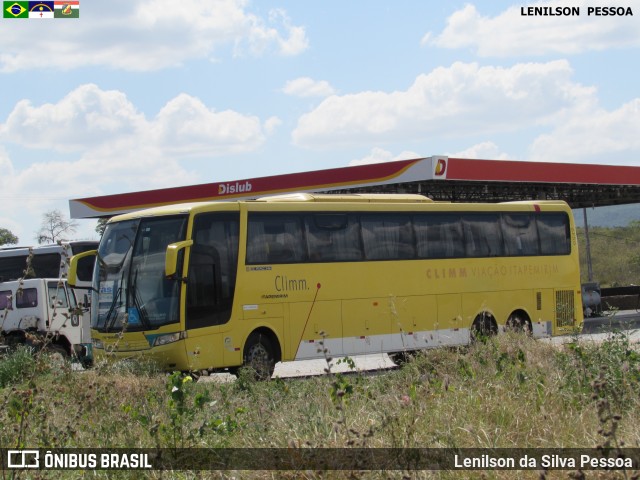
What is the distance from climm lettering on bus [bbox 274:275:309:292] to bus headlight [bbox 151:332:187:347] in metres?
2.28

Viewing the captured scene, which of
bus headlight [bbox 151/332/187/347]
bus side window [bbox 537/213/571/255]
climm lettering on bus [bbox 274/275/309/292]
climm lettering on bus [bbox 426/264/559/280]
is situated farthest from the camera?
bus side window [bbox 537/213/571/255]

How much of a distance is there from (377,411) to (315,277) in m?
10.1

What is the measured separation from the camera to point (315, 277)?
59.8ft

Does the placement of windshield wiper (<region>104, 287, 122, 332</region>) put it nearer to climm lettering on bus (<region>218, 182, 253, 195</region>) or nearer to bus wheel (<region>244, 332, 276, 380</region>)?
bus wheel (<region>244, 332, 276, 380</region>)

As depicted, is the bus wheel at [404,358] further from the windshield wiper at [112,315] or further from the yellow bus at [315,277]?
the windshield wiper at [112,315]

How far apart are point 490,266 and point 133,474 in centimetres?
1496

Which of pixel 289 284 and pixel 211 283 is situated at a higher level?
pixel 211 283

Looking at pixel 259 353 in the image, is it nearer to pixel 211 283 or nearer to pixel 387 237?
pixel 211 283

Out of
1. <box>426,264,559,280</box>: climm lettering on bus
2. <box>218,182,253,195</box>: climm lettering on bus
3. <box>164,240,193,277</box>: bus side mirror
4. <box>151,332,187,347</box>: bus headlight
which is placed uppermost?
<box>218,182,253,195</box>: climm lettering on bus

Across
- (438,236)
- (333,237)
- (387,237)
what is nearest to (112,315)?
(333,237)

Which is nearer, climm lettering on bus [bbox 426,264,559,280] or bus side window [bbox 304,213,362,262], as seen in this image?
bus side window [bbox 304,213,362,262]

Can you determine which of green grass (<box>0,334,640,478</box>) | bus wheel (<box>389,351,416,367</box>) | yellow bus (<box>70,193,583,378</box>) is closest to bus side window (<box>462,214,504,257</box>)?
yellow bus (<box>70,193,583,378</box>)

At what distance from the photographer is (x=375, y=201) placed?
1977 cm

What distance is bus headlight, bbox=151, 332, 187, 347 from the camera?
1605 centimetres
